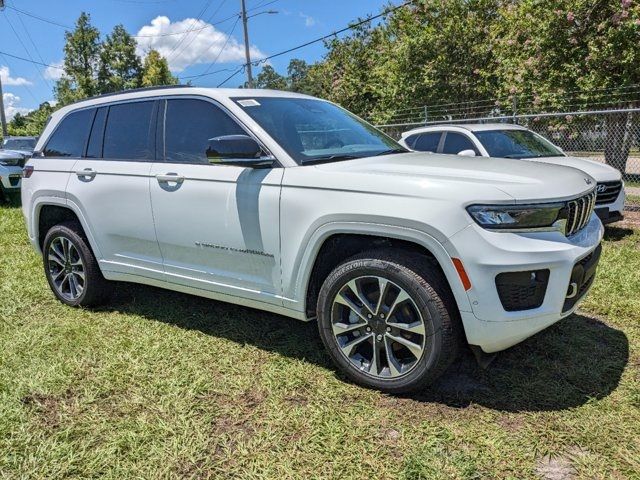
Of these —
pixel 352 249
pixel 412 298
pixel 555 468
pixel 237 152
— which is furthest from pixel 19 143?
pixel 555 468

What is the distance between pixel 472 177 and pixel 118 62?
1596 inches

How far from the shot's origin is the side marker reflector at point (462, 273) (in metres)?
2.55

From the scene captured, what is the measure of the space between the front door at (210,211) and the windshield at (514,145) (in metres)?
4.68

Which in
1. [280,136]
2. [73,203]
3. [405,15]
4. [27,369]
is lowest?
[27,369]

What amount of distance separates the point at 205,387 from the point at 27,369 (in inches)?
50.0

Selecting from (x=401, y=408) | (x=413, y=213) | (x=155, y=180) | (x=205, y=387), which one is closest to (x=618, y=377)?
(x=401, y=408)

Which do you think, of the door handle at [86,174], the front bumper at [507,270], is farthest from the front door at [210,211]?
the front bumper at [507,270]

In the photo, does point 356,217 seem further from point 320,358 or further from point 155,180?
point 155,180

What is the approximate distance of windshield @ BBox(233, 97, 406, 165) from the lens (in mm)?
3301

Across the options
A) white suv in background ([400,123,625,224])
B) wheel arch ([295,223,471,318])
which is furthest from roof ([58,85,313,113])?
white suv in background ([400,123,625,224])

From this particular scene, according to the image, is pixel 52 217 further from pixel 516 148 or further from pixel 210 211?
pixel 516 148

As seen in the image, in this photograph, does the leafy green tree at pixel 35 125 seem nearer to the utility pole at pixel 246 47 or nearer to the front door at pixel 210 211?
the utility pole at pixel 246 47

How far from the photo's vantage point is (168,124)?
3783 mm

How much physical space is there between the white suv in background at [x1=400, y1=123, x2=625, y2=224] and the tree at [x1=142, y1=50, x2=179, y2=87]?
118 ft
